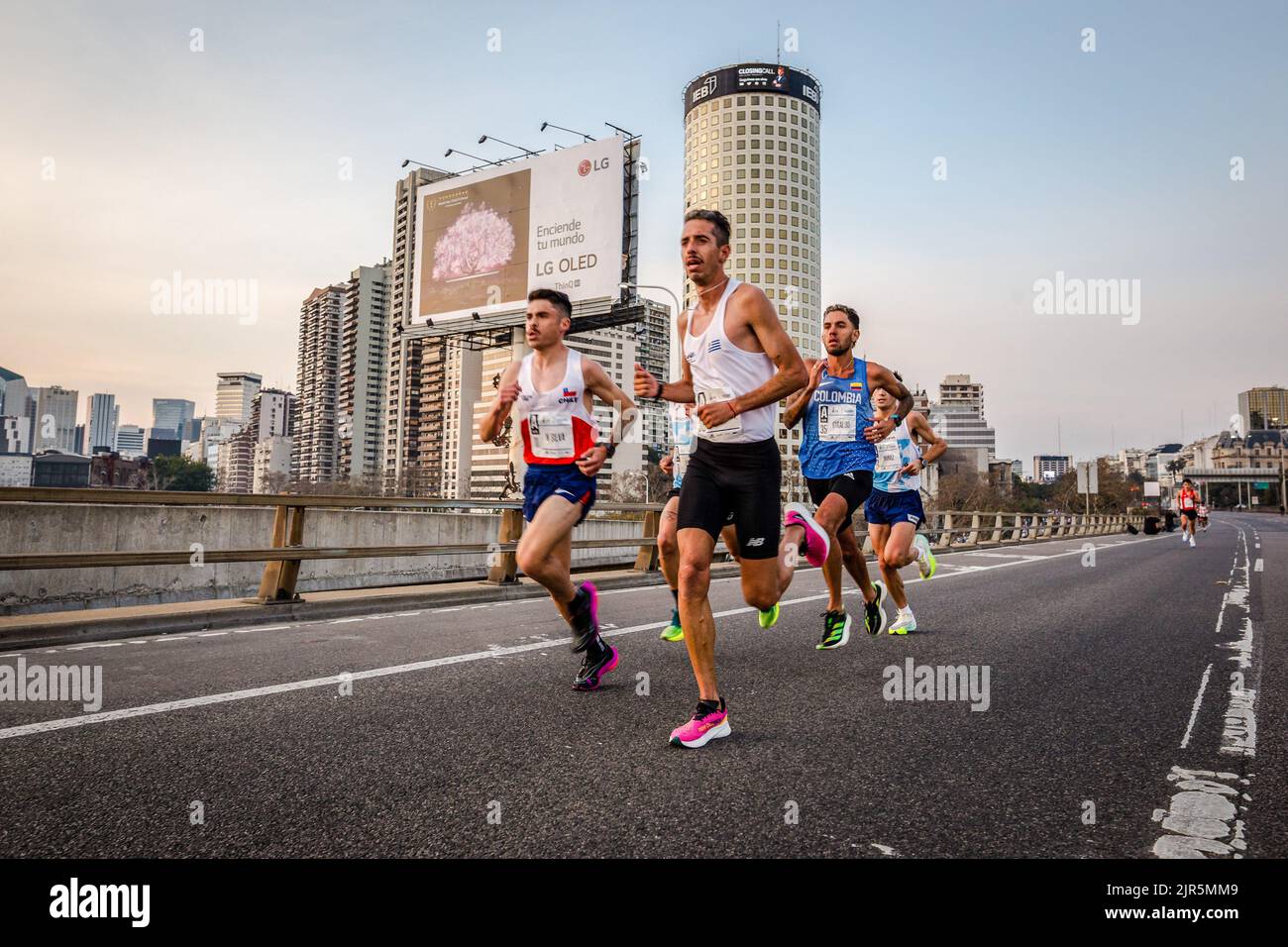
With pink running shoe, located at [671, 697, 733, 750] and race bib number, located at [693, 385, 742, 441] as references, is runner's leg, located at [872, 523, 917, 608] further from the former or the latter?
pink running shoe, located at [671, 697, 733, 750]

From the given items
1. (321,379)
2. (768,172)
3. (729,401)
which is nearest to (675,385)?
(729,401)

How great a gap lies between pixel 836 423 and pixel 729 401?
323 cm

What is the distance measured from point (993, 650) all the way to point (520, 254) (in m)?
38.6

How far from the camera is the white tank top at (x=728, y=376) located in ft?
13.2

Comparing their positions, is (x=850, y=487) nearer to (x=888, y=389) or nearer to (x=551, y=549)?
(x=888, y=389)

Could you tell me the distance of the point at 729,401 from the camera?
3.87m

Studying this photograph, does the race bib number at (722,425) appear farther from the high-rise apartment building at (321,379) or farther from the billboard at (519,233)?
the high-rise apartment building at (321,379)

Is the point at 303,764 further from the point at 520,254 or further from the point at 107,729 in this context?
the point at 520,254

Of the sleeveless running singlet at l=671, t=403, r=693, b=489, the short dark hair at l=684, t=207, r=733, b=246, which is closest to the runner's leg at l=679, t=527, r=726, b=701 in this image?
the short dark hair at l=684, t=207, r=733, b=246

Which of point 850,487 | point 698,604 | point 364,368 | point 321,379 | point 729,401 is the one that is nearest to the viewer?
point 698,604

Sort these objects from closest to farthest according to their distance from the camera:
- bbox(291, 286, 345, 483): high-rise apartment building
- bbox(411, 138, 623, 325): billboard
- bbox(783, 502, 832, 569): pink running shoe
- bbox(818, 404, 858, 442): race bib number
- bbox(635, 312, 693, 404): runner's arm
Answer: bbox(635, 312, 693, 404): runner's arm → bbox(783, 502, 832, 569): pink running shoe → bbox(818, 404, 858, 442): race bib number → bbox(411, 138, 623, 325): billboard → bbox(291, 286, 345, 483): high-rise apartment building

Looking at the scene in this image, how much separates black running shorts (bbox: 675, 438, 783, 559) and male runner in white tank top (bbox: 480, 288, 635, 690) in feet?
3.39

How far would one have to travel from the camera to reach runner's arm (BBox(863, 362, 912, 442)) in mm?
6590
